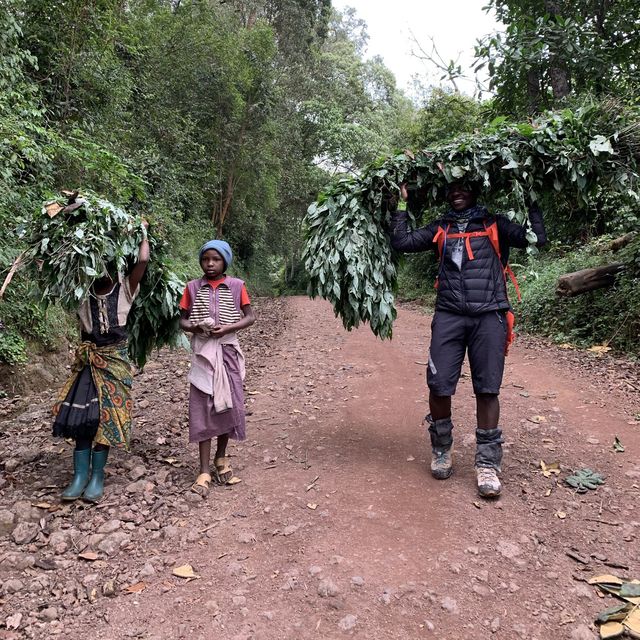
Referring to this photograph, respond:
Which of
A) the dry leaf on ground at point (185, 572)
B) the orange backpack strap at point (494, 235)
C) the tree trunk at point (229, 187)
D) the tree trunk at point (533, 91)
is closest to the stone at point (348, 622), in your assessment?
the dry leaf on ground at point (185, 572)

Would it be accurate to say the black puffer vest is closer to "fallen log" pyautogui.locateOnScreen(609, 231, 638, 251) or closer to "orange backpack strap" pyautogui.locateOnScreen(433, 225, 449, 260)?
"orange backpack strap" pyautogui.locateOnScreen(433, 225, 449, 260)

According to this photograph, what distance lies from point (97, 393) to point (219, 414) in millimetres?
837

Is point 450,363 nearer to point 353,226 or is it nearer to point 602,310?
point 353,226

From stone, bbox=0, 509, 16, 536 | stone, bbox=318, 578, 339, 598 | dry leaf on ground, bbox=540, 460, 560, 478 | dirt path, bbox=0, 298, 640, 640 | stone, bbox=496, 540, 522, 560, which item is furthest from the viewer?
dry leaf on ground, bbox=540, 460, 560, 478

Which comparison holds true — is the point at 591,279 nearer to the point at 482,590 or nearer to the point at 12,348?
the point at 482,590

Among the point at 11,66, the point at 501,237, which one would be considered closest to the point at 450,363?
the point at 501,237

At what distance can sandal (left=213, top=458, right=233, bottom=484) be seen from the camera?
3660 millimetres

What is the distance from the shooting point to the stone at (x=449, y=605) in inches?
90.4

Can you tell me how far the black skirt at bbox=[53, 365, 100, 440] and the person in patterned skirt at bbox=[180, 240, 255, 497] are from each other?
636 millimetres

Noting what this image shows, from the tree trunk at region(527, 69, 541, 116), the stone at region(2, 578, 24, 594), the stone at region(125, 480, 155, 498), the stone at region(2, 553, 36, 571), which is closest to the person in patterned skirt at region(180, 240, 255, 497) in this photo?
the stone at region(125, 480, 155, 498)

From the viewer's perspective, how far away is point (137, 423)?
4.83 metres

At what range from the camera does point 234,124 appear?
54.6ft

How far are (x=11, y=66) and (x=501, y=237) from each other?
6.01 m

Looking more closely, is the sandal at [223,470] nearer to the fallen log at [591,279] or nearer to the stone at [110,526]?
the stone at [110,526]
